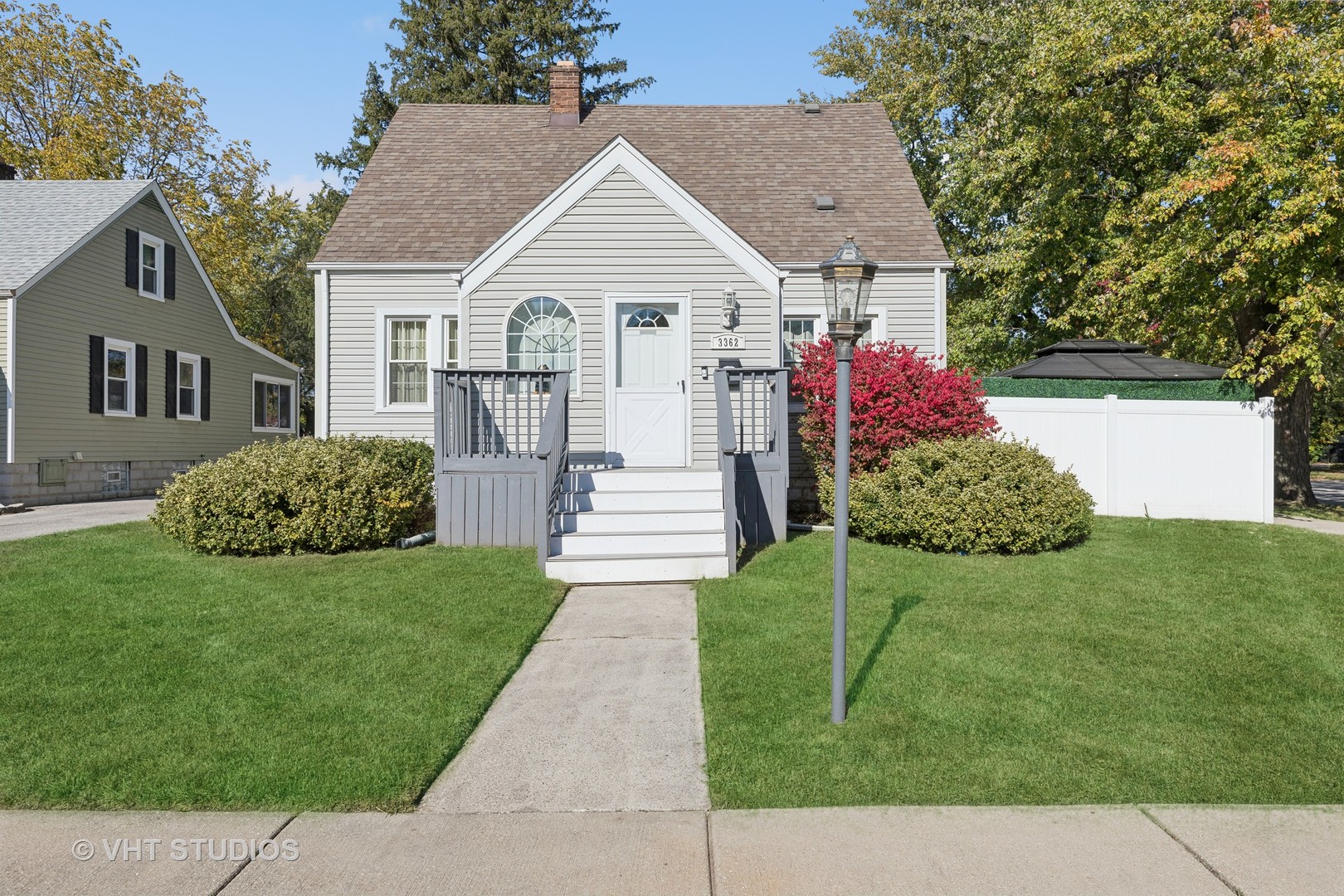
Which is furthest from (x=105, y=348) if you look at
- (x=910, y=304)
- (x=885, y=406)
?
(x=885, y=406)

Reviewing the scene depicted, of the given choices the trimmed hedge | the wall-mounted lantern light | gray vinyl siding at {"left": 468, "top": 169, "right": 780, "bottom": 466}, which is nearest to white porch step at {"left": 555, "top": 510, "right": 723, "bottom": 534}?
gray vinyl siding at {"left": 468, "top": 169, "right": 780, "bottom": 466}

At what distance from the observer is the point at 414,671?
5219mm

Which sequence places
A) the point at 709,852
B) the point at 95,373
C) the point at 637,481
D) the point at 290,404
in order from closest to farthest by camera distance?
the point at 709,852
the point at 637,481
the point at 95,373
the point at 290,404

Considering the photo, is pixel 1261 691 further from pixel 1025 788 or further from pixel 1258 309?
pixel 1258 309

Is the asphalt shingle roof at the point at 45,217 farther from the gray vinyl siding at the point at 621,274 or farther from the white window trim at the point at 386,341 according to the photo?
the gray vinyl siding at the point at 621,274

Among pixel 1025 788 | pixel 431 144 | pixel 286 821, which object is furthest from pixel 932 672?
pixel 431 144

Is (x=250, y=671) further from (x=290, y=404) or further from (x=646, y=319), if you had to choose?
(x=290, y=404)

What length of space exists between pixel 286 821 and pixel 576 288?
8462mm

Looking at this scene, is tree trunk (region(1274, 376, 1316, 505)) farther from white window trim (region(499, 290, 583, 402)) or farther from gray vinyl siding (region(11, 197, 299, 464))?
gray vinyl siding (region(11, 197, 299, 464))

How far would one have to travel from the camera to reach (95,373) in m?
17.8

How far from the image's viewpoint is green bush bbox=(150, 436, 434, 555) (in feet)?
28.2

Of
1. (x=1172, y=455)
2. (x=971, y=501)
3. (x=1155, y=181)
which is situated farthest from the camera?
(x=1155, y=181)

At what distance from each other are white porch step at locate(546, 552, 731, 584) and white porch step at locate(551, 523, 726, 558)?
0.47 ft

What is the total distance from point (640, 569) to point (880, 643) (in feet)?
9.20
